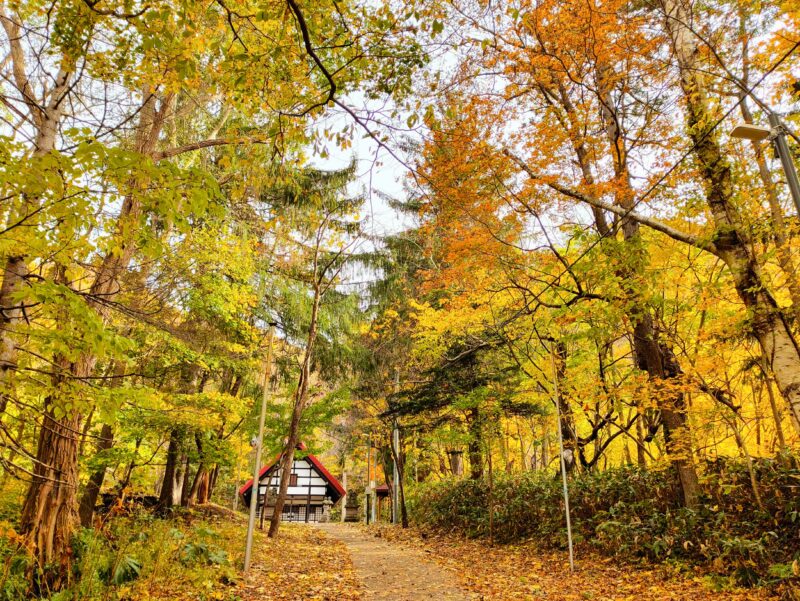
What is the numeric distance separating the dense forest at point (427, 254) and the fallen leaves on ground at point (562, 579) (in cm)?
41

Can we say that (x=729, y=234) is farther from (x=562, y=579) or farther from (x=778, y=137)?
(x=562, y=579)

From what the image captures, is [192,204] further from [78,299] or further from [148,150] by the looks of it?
[148,150]

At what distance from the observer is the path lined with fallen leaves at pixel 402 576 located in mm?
6242

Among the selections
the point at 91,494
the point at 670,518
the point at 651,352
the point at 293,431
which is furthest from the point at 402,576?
the point at 91,494

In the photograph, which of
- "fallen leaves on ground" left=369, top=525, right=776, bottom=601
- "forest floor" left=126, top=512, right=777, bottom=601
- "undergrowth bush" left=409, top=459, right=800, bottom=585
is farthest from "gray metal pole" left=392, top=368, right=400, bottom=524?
"fallen leaves on ground" left=369, top=525, right=776, bottom=601

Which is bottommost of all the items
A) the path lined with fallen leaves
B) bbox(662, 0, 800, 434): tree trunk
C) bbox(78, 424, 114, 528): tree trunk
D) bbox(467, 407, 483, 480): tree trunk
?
the path lined with fallen leaves

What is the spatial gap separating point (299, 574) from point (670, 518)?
6155mm

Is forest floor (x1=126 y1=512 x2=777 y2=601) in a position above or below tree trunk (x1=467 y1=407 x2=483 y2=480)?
below

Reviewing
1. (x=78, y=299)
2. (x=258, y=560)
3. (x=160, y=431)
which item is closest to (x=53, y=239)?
(x=78, y=299)

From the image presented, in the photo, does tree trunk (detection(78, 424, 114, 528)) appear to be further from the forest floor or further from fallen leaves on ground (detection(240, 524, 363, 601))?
fallen leaves on ground (detection(240, 524, 363, 601))

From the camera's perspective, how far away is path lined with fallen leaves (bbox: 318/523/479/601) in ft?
20.5

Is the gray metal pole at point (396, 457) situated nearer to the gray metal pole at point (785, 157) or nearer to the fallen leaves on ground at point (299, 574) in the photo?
the fallen leaves on ground at point (299, 574)

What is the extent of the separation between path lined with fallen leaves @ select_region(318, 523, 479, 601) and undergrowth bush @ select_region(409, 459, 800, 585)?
2.74 metres

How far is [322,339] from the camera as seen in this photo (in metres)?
15.0
